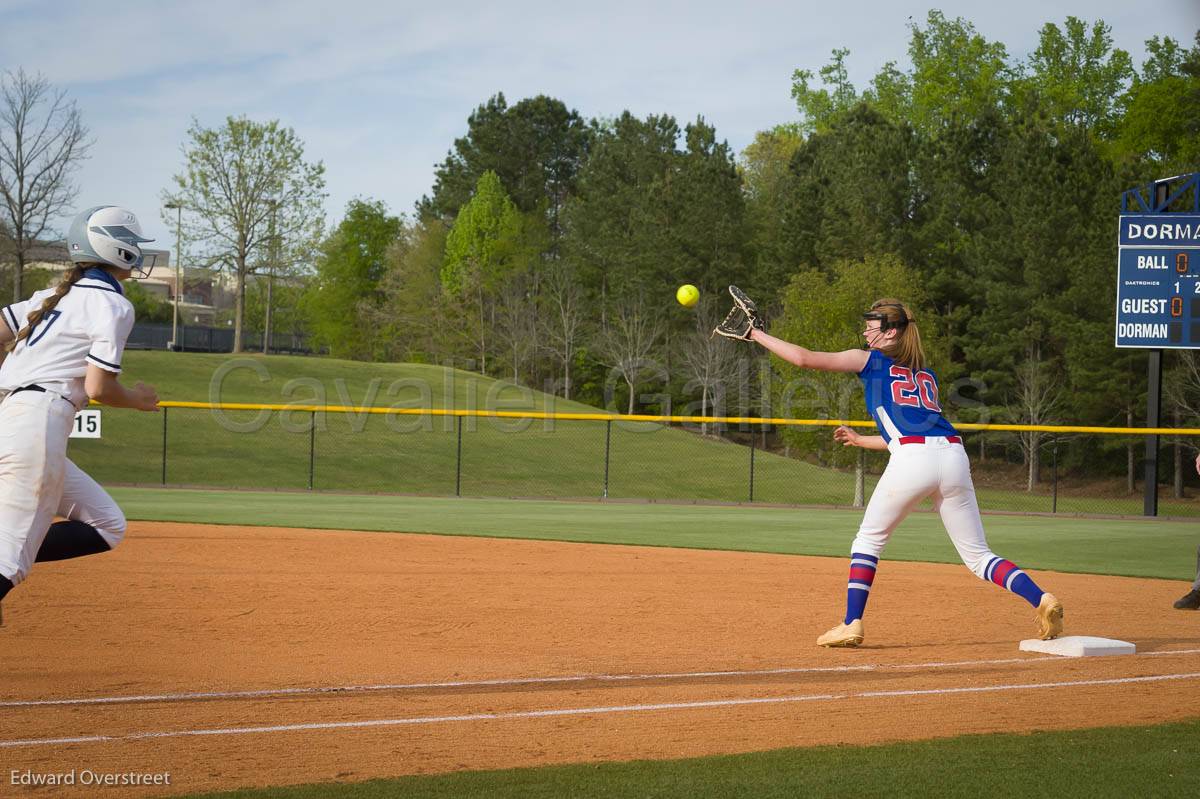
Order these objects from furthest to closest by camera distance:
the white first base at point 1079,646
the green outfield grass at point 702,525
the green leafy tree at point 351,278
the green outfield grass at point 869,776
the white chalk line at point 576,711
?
1. the green leafy tree at point 351,278
2. the green outfield grass at point 702,525
3. the white first base at point 1079,646
4. the white chalk line at point 576,711
5. the green outfield grass at point 869,776

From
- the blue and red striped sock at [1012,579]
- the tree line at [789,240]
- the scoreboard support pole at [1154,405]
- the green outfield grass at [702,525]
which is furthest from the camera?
the tree line at [789,240]

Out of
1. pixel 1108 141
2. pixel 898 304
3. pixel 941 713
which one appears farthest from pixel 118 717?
pixel 1108 141

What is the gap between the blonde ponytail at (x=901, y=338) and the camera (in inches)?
269

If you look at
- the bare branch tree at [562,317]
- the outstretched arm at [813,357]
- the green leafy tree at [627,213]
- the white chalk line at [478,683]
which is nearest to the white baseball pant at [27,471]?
the white chalk line at [478,683]

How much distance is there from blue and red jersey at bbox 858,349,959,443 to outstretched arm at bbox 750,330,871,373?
4.5 inches

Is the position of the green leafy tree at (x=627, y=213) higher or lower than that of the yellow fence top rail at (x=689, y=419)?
higher

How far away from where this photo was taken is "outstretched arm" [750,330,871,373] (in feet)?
21.3

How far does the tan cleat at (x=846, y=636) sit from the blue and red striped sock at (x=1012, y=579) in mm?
889

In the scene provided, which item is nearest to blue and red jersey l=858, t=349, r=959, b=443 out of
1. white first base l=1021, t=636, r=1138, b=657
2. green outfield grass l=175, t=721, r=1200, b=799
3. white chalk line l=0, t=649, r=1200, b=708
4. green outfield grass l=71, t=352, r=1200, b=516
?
white chalk line l=0, t=649, r=1200, b=708

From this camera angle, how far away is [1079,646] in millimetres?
7129

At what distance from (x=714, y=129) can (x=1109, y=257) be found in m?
26.1

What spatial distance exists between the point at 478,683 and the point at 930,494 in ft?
9.85

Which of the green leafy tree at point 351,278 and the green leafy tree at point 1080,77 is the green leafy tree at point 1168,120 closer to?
the green leafy tree at point 1080,77

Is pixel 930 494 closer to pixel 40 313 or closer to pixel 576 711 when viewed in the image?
pixel 576 711
